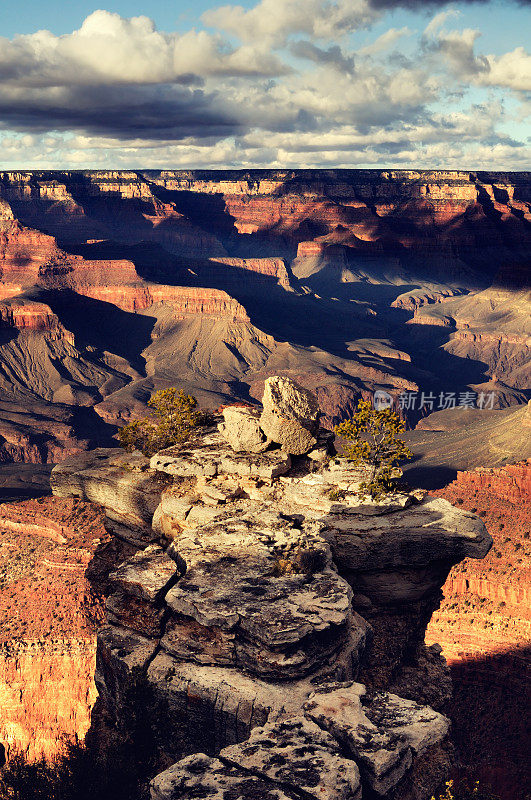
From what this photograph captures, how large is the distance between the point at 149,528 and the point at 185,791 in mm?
24709

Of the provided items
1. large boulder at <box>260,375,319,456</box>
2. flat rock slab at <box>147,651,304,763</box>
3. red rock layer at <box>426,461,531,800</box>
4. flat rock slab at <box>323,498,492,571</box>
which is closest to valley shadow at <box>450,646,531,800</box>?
red rock layer at <box>426,461,531,800</box>

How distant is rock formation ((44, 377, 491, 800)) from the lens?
24.6 m

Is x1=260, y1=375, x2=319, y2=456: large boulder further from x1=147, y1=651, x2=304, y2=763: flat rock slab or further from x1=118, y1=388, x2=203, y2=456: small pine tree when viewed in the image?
x1=147, y1=651, x2=304, y2=763: flat rock slab

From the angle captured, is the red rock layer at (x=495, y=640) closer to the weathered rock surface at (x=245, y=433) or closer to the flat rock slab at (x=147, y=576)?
the weathered rock surface at (x=245, y=433)

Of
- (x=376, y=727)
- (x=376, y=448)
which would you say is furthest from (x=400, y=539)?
(x=376, y=727)

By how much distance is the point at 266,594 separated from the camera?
105 ft

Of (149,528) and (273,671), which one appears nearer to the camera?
(273,671)

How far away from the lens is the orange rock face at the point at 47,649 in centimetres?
4922

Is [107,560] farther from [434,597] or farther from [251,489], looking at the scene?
[434,597]

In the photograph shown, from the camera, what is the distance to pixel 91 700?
48.9m

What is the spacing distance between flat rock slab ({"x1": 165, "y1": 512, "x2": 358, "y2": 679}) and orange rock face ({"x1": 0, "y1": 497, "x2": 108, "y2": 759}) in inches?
728

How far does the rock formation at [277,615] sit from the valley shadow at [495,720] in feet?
41.9

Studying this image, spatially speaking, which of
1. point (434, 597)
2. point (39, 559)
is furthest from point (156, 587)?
point (39, 559)

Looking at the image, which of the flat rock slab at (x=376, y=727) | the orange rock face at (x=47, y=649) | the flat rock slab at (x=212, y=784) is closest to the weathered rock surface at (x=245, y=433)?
the orange rock face at (x=47, y=649)
